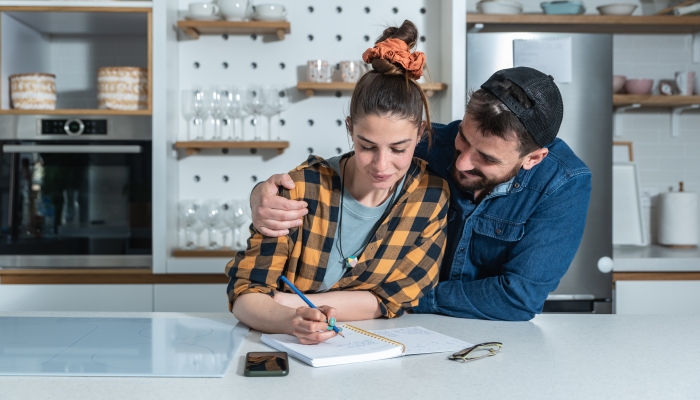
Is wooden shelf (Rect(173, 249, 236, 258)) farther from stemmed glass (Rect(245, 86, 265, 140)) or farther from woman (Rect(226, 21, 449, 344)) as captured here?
woman (Rect(226, 21, 449, 344))

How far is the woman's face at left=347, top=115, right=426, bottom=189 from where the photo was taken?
4.60ft

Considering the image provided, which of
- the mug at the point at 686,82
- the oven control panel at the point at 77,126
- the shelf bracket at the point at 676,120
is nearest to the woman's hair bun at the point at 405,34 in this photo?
the oven control panel at the point at 77,126

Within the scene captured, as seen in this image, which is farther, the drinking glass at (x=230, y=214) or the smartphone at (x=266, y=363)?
the drinking glass at (x=230, y=214)

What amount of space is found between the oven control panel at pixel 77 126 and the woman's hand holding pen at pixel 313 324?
1.89 m

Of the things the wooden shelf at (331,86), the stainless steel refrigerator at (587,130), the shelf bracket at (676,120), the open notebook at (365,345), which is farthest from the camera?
the shelf bracket at (676,120)

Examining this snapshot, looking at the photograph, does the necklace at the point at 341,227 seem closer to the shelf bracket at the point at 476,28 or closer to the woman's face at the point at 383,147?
the woman's face at the point at 383,147

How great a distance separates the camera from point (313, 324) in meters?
1.19

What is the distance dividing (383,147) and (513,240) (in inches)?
17.2

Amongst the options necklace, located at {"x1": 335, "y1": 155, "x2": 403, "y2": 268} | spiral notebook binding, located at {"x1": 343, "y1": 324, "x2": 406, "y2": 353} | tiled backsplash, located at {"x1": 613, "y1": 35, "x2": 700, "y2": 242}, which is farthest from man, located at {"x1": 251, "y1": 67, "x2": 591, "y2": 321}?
tiled backsplash, located at {"x1": 613, "y1": 35, "x2": 700, "y2": 242}

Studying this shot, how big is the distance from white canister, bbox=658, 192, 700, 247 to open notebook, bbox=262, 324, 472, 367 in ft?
7.60

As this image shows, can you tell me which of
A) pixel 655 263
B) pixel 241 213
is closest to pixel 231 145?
pixel 241 213

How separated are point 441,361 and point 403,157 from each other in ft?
1.49

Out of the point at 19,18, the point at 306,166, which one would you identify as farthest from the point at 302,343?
the point at 19,18

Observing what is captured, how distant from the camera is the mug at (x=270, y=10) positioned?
2.89 metres
